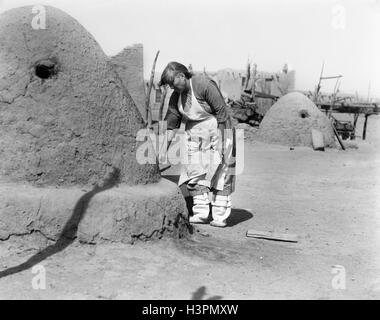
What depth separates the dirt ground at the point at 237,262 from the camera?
3.47 m

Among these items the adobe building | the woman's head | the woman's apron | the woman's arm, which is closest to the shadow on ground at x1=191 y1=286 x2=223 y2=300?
the adobe building

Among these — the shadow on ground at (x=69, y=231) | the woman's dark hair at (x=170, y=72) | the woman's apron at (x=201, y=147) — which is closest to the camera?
the shadow on ground at (x=69, y=231)

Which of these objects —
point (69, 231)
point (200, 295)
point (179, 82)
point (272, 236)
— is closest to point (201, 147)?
point (179, 82)

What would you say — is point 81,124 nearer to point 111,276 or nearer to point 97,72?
point 97,72

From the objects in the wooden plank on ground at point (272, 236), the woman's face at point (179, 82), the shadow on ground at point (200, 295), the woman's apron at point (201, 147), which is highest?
the woman's face at point (179, 82)

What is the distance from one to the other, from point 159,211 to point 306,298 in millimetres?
1465

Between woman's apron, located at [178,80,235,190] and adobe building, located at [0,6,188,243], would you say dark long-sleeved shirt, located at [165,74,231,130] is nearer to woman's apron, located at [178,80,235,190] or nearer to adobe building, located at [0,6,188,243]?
woman's apron, located at [178,80,235,190]

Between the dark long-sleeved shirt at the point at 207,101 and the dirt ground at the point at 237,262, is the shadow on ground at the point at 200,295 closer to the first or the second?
the dirt ground at the point at 237,262

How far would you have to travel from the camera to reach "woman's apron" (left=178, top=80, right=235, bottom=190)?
5121 millimetres

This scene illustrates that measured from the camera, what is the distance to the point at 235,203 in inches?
266

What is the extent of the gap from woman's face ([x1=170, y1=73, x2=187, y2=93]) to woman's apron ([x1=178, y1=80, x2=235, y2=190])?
0.19 m

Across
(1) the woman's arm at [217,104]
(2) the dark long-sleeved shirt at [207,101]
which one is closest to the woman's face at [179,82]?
(2) the dark long-sleeved shirt at [207,101]

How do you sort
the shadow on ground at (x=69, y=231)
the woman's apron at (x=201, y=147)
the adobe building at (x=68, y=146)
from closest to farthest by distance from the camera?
the shadow on ground at (x=69, y=231), the adobe building at (x=68, y=146), the woman's apron at (x=201, y=147)

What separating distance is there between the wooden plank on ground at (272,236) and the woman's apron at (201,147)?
0.66 metres
